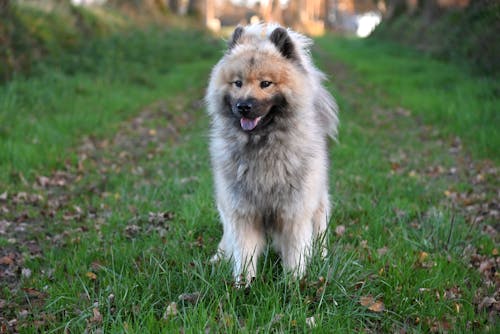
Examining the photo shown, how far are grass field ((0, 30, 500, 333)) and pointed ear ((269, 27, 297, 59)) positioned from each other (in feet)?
4.19

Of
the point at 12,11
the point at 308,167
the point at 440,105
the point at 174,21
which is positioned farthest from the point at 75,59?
the point at 174,21

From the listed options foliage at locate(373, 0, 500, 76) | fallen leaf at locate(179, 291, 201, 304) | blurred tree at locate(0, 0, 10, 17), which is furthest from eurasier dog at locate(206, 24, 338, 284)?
foliage at locate(373, 0, 500, 76)

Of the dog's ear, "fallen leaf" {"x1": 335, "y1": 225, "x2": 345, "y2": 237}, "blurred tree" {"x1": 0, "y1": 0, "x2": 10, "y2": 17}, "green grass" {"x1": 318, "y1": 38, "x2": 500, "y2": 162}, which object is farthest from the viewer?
→ "blurred tree" {"x1": 0, "y1": 0, "x2": 10, "y2": 17}

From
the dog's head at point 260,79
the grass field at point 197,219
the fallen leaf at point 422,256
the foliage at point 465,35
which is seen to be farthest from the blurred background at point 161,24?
the fallen leaf at point 422,256

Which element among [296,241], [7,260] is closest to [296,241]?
[296,241]

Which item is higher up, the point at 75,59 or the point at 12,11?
the point at 12,11

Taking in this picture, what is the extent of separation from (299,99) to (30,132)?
4.66 m

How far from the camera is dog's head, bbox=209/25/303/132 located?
3.19 m

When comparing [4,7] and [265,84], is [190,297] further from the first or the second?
[4,7]

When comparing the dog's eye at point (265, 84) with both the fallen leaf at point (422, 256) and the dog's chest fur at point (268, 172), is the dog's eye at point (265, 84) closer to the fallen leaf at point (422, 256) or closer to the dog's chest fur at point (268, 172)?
the dog's chest fur at point (268, 172)

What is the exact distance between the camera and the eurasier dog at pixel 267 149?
10.6ft

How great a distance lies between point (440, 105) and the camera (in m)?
8.84

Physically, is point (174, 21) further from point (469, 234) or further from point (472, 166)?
point (469, 234)

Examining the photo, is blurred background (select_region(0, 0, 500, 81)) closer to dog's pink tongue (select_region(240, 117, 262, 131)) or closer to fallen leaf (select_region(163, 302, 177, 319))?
dog's pink tongue (select_region(240, 117, 262, 131))
